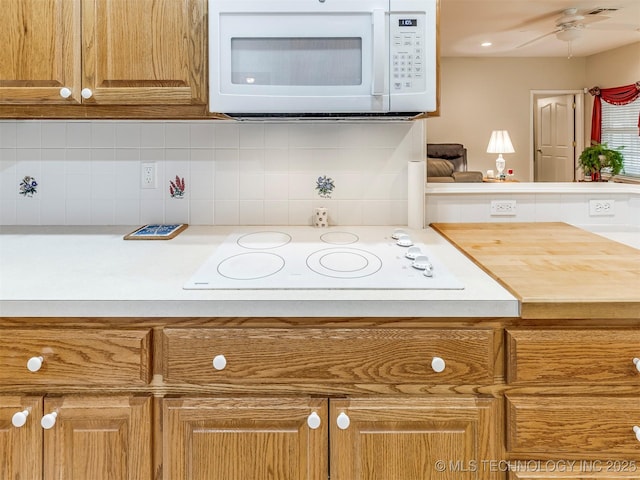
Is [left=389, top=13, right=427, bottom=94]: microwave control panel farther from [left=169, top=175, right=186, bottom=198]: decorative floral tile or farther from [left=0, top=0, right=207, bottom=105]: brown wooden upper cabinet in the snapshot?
[left=169, top=175, right=186, bottom=198]: decorative floral tile

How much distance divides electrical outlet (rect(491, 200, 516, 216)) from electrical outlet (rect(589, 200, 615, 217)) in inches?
12.0

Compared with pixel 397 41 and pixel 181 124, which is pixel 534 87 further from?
pixel 181 124

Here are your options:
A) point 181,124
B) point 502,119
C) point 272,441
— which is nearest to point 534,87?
point 502,119

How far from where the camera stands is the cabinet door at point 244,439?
3.10 feet

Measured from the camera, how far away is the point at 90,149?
1.65 metres

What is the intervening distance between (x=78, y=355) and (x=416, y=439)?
742 mm

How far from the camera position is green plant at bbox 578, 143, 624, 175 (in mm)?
1801

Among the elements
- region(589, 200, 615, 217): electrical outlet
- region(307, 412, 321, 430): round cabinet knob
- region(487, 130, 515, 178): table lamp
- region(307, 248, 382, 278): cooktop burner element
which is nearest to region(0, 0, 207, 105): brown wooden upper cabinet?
region(307, 248, 382, 278): cooktop burner element

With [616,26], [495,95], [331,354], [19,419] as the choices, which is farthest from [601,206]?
[616,26]

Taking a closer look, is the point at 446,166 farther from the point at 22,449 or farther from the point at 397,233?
the point at 22,449

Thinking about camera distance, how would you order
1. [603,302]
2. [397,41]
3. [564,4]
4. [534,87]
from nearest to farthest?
[603,302]
[397,41]
[564,4]
[534,87]

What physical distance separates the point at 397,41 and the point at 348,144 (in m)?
0.48

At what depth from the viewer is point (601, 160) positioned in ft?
5.97

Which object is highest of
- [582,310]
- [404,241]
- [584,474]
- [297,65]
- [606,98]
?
[606,98]
